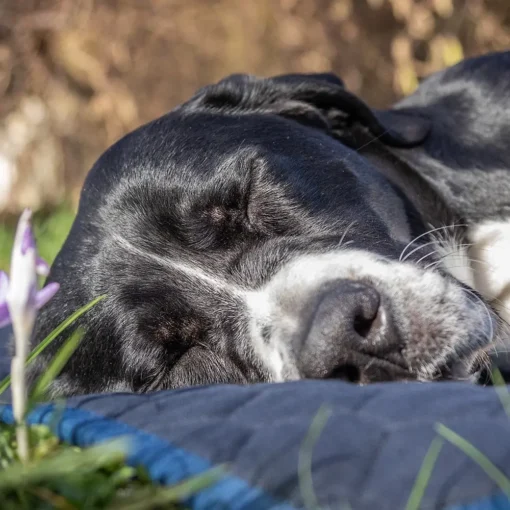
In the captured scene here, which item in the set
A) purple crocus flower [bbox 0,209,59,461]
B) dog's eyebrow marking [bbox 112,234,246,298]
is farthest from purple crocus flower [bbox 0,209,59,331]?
dog's eyebrow marking [bbox 112,234,246,298]

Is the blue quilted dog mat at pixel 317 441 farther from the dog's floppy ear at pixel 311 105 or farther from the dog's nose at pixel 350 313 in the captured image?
the dog's floppy ear at pixel 311 105

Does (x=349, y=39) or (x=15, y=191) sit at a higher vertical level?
(x=349, y=39)

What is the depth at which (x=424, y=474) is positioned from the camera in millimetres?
1070

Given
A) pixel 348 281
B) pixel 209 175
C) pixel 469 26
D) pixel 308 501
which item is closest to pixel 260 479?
pixel 308 501

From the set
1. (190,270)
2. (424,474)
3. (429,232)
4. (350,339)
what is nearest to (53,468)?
(424,474)

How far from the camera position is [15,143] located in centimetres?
683

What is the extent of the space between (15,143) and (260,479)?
619cm

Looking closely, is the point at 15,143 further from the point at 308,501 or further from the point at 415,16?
the point at 308,501

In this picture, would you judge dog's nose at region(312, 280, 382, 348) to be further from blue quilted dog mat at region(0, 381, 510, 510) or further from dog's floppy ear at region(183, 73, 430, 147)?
dog's floppy ear at region(183, 73, 430, 147)

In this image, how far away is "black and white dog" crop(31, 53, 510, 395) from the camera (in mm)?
1734

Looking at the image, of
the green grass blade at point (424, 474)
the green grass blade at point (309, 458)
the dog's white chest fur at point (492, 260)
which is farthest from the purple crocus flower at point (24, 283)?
the dog's white chest fur at point (492, 260)

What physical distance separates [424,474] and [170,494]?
35cm

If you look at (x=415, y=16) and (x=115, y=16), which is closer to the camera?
(x=415, y=16)

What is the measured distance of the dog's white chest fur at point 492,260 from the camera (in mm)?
2455
